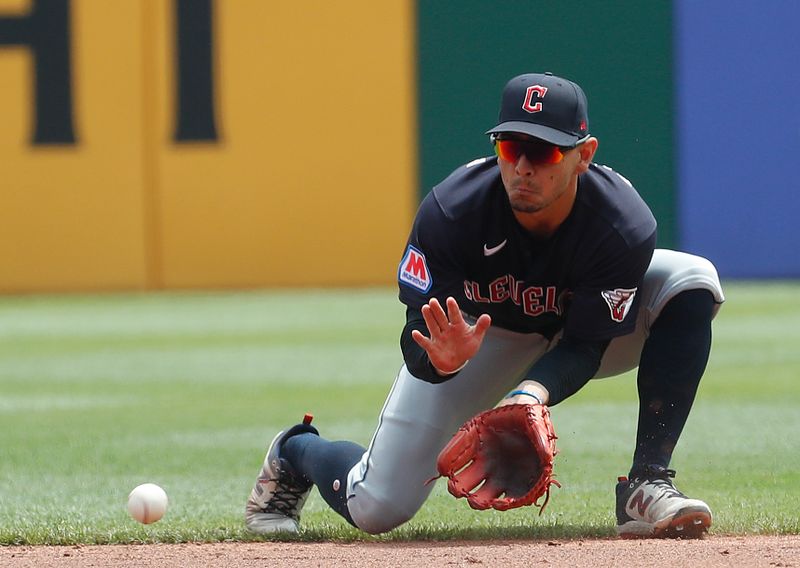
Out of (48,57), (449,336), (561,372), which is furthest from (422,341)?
(48,57)

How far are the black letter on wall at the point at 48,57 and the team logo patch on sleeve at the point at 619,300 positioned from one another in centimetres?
1180

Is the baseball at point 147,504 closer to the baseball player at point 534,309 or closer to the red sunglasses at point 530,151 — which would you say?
the baseball player at point 534,309

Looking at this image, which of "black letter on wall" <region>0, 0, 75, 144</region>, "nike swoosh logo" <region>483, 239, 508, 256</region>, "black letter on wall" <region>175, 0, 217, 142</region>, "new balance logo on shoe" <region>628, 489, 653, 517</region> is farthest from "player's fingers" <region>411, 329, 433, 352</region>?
"black letter on wall" <region>0, 0, 75, 144</region>

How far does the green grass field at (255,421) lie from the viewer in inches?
171

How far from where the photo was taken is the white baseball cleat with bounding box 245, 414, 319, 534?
13.7 feet

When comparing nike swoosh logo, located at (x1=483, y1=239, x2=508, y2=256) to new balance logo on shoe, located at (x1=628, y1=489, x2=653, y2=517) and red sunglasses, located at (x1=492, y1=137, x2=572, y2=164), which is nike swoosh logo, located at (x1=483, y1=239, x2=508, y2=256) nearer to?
red sunglasses, located at (x1=492, y1=137, x2=572, y2=164)

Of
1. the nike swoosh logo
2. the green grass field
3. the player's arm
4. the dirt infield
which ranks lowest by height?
the green grass field

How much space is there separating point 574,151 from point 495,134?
0.22 metres

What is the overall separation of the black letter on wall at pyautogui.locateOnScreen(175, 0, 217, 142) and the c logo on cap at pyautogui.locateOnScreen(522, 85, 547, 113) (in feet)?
37.4

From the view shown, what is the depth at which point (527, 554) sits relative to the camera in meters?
3.64

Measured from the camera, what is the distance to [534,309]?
409cm

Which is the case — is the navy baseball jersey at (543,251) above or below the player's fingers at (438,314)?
above

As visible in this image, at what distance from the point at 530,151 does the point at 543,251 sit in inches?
12.8

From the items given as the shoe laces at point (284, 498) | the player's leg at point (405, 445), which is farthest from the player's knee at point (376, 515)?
the shoe laces at point (284, 498)
